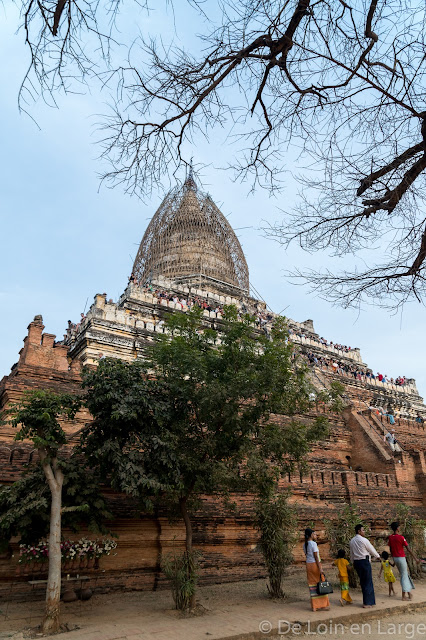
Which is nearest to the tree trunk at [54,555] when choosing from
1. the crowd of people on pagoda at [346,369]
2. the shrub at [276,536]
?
the shrub at [276,536]

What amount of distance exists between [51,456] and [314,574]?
16.4ft

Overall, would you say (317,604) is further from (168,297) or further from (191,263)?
(191,263)

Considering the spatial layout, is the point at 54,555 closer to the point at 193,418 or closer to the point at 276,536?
the point at 193,418

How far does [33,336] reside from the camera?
46.5 feet

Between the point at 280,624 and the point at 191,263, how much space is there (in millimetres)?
28253

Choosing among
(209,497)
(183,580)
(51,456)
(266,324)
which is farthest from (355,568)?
(266,324)

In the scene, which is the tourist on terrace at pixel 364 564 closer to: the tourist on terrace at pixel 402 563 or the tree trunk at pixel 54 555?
the tourist on terrace at pixel 402 563

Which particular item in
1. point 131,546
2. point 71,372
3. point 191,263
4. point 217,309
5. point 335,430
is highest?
point 191,263

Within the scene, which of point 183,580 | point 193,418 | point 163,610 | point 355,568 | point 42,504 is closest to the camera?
point 42,504

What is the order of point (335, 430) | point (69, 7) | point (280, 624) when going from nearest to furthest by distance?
point (69, 7), point (280, 624), point (335, 430)

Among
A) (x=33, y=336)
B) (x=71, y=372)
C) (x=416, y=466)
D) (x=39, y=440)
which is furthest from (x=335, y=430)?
(x=39, y=440)

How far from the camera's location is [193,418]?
920 cm

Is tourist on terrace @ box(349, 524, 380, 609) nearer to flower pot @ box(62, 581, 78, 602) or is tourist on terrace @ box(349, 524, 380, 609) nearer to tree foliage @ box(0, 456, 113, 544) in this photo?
tree foliage @ box(0, 456, 113, 544)

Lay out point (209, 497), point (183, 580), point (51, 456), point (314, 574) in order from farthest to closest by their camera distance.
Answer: point (209, 497), point (314, 574), point (183, 580), point (51, 456)
